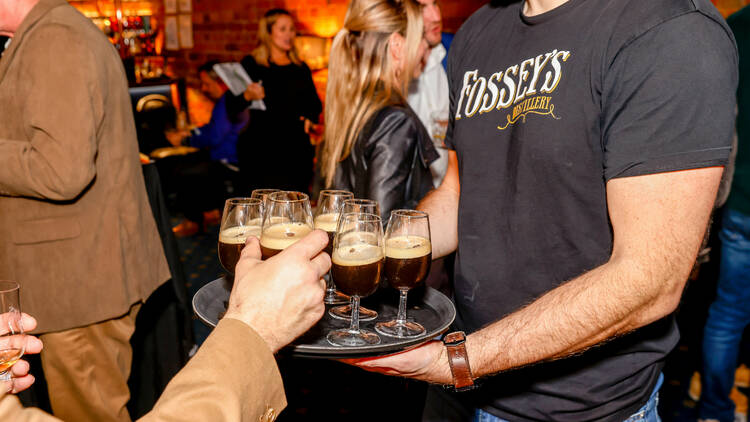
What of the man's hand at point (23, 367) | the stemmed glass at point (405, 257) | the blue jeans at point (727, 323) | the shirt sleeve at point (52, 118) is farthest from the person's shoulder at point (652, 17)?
the blue jeans at point (727, 323)

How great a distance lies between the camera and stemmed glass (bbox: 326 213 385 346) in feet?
3.97

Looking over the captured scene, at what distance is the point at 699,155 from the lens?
3.11 feet

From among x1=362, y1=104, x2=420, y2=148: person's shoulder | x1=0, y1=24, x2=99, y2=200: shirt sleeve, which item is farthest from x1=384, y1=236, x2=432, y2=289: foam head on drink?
x1=0, y1=24, x2=99, y2=200: shirt sleeve

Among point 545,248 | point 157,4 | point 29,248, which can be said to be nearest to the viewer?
point 545,248

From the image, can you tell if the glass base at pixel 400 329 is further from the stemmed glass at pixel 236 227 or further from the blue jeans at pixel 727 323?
the blue jeans at pixel 727 323

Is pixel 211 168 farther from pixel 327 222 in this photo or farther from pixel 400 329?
pixel 400 329

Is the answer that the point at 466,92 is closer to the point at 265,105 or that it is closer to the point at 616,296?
the point at 616,296

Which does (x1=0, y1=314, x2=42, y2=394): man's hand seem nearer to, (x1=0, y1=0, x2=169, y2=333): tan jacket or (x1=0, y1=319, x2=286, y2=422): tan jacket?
(x1=0, y1=319, x2=286, y2=422): tan jacket

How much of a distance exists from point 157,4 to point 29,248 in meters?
6.82

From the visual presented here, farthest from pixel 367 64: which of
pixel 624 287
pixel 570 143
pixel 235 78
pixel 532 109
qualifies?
pixel 235 78

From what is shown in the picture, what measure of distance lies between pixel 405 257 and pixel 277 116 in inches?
138

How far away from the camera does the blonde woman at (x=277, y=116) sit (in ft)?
15.0

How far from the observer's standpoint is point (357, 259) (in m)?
1.22

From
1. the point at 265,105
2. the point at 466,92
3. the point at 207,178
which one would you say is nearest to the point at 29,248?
the point at 466,92
